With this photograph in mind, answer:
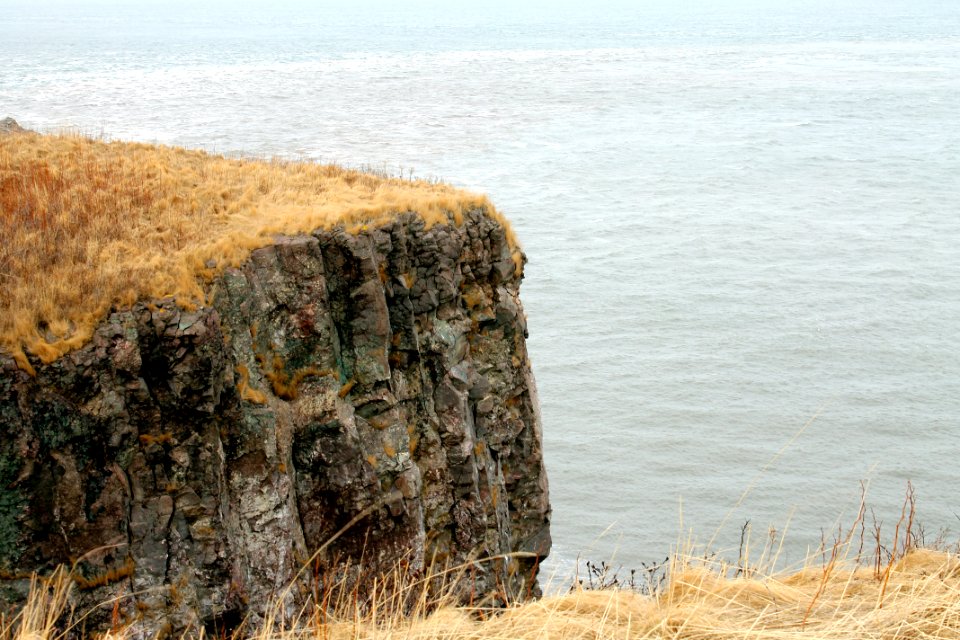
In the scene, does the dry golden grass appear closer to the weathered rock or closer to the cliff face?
the cliff face

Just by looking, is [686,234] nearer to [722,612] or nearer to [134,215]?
[134,215]

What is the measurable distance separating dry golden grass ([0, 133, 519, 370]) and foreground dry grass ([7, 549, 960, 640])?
7.99m

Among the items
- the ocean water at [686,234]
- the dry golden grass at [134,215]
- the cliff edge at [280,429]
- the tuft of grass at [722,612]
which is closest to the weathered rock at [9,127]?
the dry golden grass at [134,215]

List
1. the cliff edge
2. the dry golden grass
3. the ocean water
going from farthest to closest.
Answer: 1. the ocean water
2. the dry golden grass
3. the cliff edge

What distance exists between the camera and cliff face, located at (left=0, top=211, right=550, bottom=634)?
15203mm

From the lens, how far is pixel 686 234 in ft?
207

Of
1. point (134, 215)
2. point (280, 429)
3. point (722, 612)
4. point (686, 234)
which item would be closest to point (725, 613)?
point (722, 612)

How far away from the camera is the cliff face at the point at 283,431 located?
15.2m

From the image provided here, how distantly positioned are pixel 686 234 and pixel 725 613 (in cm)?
5655

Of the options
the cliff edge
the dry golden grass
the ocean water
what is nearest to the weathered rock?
the dry golden grass

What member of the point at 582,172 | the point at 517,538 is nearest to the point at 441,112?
the point at 582,172

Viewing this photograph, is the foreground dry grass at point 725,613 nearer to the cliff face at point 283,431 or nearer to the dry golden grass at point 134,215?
the cliff face at point 283,431

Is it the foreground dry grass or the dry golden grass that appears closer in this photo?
Answer: the foreground dry grass

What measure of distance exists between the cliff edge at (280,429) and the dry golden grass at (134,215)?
0.30 metres
